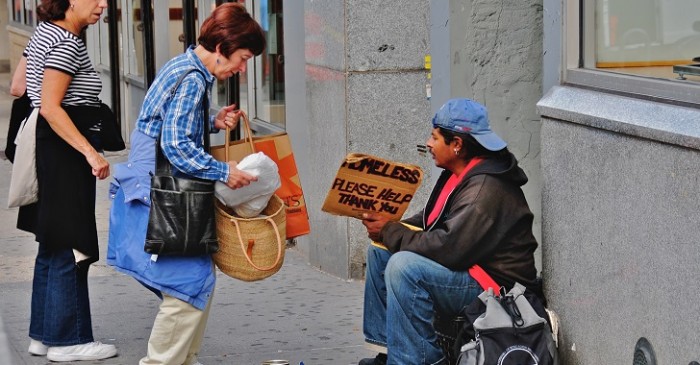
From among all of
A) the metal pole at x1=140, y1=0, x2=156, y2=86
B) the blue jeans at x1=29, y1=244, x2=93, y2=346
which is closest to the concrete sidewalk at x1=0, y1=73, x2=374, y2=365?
the blue jeans at x1=29, y1=244, x2=93, y2=346

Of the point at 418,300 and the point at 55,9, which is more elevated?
the point at 55,9

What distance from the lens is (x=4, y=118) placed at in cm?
1864

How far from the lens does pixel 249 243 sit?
508 centimetres

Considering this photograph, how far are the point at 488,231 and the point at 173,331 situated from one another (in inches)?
53.1

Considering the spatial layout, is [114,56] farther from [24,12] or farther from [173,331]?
[173,331]

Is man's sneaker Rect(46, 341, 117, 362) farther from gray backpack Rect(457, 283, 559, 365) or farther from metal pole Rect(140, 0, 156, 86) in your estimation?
metal pole Rect(140, 0, 156, 86)

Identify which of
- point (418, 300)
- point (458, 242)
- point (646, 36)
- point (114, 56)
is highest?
point (646, 36)

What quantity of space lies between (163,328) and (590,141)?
1.85 m

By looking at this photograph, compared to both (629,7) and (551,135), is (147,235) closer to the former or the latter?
(551,135)

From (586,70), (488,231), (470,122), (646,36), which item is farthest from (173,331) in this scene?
(646,36)

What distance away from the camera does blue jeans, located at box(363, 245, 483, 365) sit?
4812 millimetres

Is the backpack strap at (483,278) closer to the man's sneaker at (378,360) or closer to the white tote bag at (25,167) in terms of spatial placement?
the man's sneaker at (378,360)

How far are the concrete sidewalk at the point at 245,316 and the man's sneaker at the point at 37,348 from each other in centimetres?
3

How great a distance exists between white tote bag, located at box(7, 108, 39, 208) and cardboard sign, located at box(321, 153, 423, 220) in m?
1.44
